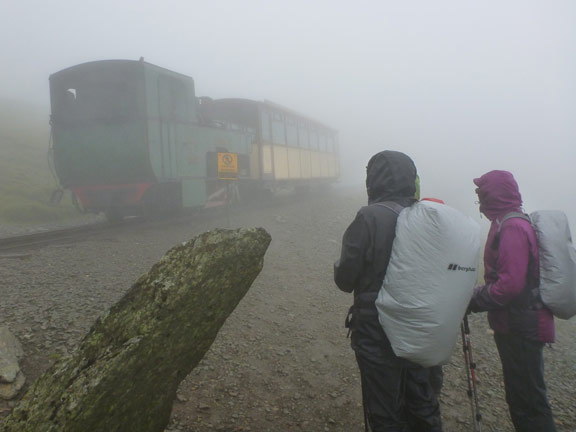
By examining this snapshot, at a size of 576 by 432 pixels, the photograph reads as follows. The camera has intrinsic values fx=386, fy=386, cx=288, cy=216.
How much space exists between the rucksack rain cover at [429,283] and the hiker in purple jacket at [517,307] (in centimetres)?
52

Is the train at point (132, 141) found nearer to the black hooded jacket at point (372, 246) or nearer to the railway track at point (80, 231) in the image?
the railway track at point (80, 231)

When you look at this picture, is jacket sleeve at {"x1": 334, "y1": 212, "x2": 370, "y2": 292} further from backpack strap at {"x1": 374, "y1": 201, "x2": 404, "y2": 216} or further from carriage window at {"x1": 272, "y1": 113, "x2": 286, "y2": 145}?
carriage window at {"x1": 272, "y1": 113, "x2": 286, "y2": 145}

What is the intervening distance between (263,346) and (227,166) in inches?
199

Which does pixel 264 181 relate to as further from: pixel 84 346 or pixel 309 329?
pixel 84 346

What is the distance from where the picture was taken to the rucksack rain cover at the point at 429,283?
6.55ft

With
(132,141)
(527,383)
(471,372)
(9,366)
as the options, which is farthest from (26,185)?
(527,383)

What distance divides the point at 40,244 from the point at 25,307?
3.32m

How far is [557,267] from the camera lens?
240cm

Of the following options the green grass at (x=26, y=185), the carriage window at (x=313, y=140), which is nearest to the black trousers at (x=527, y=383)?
the green grass at (x=26, y=185)

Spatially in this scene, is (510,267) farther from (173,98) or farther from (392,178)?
(173,98)

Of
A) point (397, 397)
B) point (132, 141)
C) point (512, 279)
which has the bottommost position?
point (397, 397)

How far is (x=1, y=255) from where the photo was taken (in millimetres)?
6309

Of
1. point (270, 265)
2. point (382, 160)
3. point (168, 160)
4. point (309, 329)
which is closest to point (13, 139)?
point (168, 160)

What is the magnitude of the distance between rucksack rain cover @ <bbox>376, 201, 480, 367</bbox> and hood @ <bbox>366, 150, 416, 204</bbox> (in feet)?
0.84
